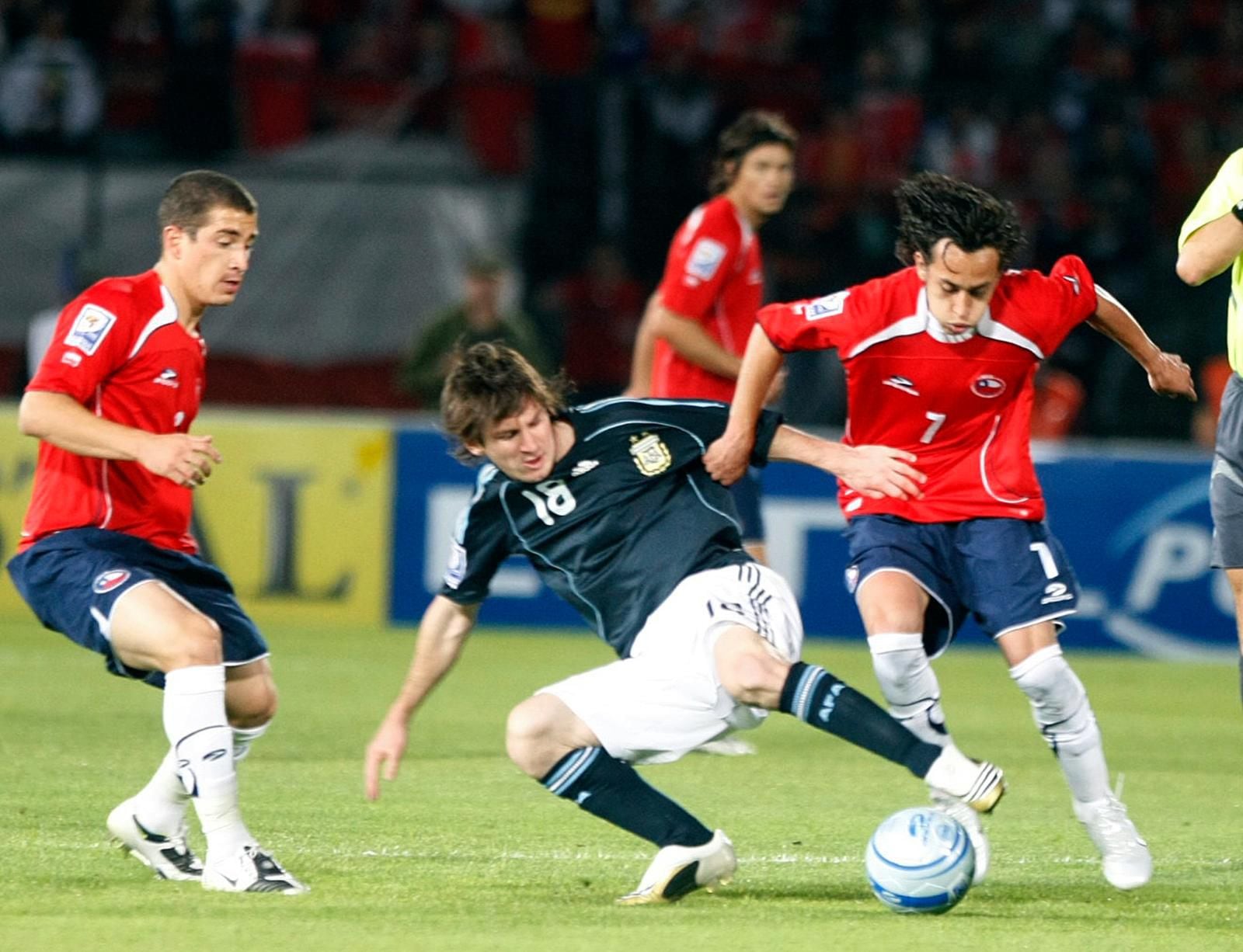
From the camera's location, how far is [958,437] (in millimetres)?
5902

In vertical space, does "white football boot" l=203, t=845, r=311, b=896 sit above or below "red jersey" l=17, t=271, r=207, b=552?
below

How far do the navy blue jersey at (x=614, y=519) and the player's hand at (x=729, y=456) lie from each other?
0.05 meters

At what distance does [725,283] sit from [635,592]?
3.41 meters

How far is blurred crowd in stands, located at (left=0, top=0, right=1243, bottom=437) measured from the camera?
1399cm

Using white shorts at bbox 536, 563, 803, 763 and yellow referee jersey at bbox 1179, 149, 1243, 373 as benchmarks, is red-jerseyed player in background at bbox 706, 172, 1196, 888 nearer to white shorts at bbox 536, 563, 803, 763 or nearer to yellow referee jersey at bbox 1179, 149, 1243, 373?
yellow referee jersey at bbox 1179, 149, 1243, 373

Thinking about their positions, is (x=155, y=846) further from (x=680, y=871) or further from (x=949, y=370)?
(x=949, y=370)

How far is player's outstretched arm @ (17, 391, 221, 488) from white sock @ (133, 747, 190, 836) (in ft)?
2.95

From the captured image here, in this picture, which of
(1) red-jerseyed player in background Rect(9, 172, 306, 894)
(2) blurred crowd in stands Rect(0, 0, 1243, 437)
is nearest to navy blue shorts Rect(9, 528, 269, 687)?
(1) red-jerseyed player in background Rect(9, 172, 306, 894)

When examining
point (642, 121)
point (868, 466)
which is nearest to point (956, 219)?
point (868, 466)

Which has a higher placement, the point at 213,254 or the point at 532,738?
the point at 213,254

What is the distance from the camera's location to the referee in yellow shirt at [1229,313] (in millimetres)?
5664

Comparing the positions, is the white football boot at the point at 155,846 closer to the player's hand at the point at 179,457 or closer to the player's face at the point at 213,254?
the player's hand at the point at 179,457

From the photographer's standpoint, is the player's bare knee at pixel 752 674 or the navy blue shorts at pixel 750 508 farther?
the navy blue shorts at pixel 750 508

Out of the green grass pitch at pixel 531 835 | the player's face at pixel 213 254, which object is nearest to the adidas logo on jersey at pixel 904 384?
the green grass pitch at pixel 531 835
